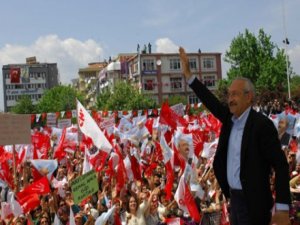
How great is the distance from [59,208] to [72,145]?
23.3 ft

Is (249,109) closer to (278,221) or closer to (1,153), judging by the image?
(278,221)

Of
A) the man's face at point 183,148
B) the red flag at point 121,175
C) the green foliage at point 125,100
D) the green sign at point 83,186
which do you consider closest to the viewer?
the green sign at point 83,186

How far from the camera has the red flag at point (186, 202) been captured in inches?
320

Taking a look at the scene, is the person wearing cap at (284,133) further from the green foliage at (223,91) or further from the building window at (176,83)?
the building window at (176,83)

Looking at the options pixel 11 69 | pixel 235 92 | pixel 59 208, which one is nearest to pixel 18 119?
pixel 59 208

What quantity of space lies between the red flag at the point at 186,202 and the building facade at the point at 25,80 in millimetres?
138724

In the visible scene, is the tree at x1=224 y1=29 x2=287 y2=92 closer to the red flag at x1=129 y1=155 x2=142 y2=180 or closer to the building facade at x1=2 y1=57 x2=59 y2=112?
the red flag at x1=129 y1=155 x2=142 y2=180

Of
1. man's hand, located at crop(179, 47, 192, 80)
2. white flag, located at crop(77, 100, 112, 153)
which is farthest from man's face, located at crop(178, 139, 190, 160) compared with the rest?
man's hand, located at crop(179, 47, 192, 80)

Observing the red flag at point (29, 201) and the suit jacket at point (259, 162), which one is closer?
the suit jacket at point (259, 162)

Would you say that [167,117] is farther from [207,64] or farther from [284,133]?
[207,64]

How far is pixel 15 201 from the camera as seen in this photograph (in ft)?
26.7

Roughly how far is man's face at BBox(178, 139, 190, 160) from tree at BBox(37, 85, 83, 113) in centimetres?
7210

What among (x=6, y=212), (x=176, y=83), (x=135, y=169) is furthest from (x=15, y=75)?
(x=6, y=212)

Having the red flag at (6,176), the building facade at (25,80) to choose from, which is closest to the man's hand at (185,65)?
the red flag at (6,176)
